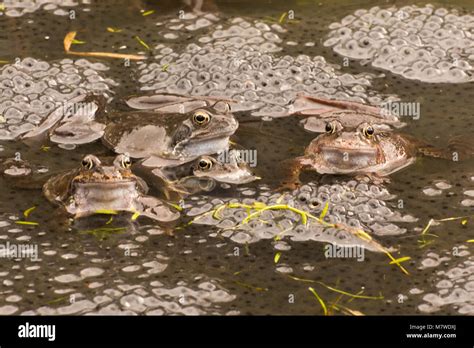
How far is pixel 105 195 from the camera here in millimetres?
5465

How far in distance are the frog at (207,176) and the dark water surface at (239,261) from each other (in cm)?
10

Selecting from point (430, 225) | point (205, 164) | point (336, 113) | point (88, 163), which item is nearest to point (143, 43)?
point (336, 113)

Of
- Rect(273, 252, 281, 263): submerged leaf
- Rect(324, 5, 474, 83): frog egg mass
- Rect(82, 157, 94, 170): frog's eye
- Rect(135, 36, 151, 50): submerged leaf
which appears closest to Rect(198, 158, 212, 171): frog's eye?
Rect(82, 157, 94, 170): frog's eye

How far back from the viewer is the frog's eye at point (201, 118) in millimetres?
6043

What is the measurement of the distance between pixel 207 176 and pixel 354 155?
2.81ft

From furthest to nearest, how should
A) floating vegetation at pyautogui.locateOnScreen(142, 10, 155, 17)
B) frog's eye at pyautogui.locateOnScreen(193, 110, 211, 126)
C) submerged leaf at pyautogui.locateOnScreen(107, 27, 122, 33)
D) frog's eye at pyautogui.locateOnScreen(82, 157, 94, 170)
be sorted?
floating vegetation at pyautogui.locateOnScreen(142, 10, 155, 17), submerged leaf at pyautogui.locateOnScreen(107, 27, 122, 33), frog's eye at pyautogui.locateOnScreen(193, 110, 211, 126), frog's eye at pyautogui.locateOnScreen(82, 157, 94, 170)

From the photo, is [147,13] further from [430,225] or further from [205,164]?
[430,225]

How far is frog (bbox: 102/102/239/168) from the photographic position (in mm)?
6066

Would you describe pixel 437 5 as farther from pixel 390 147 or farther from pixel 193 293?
pixel 193 293

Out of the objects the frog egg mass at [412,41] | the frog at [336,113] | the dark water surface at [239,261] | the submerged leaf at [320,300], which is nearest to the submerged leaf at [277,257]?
the dark water surface at [239,261]

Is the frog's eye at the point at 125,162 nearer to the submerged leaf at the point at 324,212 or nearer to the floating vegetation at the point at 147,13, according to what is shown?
the submerged leaf at the point at 324,212

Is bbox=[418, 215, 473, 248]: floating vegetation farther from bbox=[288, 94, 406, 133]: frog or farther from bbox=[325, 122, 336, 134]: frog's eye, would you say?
bbox=[288, 94, 406, 133]: frog

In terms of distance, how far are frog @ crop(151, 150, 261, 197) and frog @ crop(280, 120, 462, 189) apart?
26 centimetres
